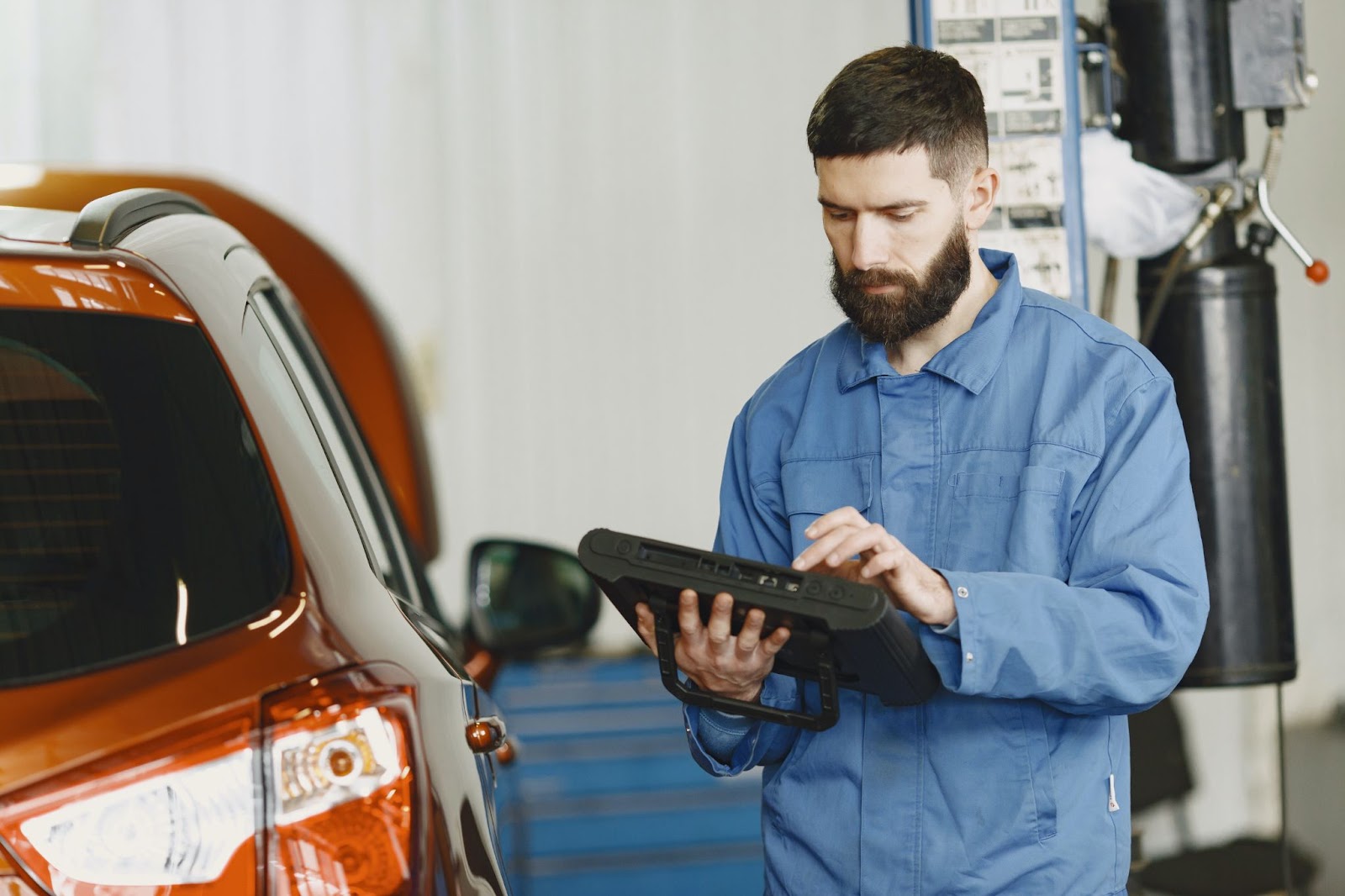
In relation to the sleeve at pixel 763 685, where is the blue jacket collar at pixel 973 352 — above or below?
above

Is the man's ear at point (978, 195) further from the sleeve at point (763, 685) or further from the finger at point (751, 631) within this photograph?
the finger at point (751, 631)

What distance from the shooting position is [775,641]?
1322mm

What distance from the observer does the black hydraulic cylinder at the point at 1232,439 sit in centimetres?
274

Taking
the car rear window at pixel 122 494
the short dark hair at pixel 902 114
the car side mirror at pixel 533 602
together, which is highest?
the short dark hair at pixel 902 114

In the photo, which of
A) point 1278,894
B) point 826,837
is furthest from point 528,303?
point 826,837

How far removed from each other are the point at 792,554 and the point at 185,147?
647cm

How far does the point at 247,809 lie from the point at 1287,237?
2.26 meters

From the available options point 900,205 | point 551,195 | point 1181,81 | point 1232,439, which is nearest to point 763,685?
point 900,205

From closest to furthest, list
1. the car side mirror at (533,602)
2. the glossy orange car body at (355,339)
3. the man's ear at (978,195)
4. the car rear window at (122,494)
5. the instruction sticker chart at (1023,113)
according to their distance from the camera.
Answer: the car rear window at (122,494)
the man's ear at (978,195)
the car side mirror at (533,602)
the instruction sticker chart at (1023,113)
the glossy orange car body at (355,339)

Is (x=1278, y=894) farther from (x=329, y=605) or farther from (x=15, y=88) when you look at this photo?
(x=15, y=88)

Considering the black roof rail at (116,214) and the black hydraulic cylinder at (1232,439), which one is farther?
the black hydraulic cylinder at (1232,439)

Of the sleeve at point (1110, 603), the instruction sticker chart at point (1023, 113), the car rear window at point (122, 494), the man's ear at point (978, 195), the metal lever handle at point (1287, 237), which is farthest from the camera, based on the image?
the metal lever handle at point (1287, 237)

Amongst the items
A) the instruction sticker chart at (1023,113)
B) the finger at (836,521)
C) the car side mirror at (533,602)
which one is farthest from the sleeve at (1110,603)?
the instruction sticker chart at (1023,113)

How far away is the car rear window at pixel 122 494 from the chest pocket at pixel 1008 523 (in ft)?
2.36
